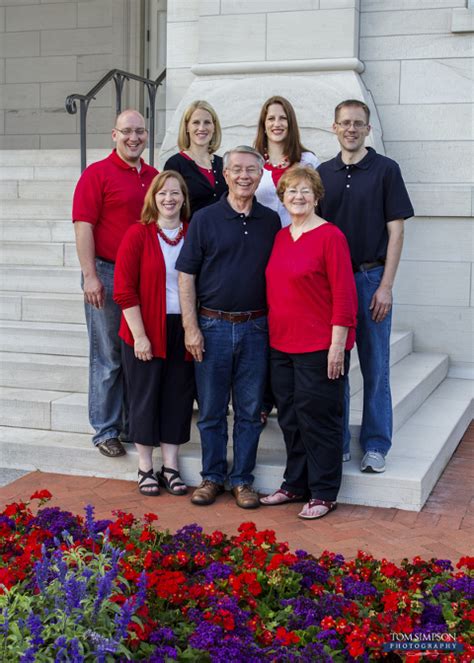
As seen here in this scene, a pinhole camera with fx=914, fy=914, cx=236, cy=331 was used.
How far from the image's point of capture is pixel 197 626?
9.31 ft

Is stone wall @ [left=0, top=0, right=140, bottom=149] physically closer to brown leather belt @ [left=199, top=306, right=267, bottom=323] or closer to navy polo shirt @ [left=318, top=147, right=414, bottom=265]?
navy polo shirt @ [left=318, top=147, right=414, bottom=265]

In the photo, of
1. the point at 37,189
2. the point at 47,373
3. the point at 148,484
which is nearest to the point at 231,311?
the point at 148,484

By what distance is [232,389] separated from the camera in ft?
15.5

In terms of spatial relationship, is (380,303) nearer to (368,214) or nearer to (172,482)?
(368,214)

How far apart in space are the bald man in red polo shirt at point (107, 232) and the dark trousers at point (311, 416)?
3.24ft

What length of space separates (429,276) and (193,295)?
3.38 metres

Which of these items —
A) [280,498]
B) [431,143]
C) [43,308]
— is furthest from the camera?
[431,143]

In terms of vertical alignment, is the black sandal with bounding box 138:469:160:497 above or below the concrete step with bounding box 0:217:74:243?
below

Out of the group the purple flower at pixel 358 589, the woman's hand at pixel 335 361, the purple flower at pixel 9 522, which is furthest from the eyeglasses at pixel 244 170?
the purple flower at pixel 358 589

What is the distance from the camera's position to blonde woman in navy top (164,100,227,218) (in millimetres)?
4785

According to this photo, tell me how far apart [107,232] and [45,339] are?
179 cm

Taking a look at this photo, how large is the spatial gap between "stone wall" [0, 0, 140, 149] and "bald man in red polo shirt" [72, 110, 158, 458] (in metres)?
6.51

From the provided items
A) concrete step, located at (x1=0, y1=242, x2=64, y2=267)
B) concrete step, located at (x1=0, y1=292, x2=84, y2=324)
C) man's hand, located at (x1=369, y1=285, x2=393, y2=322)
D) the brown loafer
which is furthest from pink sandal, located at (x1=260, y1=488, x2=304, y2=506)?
concrete step, located at (x1=0, y1=242, x2=64, y2=267)

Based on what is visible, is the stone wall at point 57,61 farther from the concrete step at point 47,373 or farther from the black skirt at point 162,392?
the black skirt at point 162,392
